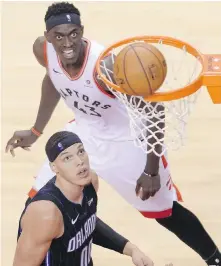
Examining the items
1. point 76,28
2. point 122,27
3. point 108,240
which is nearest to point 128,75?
point 76,28

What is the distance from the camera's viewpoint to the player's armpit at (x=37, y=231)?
3.44 meters

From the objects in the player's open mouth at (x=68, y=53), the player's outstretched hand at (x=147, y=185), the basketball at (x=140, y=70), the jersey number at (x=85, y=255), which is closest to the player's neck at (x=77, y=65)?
the player's open mouth at (x=68, y=53)

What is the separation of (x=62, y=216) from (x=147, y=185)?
695 millimetres

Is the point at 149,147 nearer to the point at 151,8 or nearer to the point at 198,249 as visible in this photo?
the point at 198,249

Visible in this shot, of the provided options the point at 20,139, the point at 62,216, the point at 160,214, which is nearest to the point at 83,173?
the point at 62,216

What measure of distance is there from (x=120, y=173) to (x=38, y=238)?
106cm

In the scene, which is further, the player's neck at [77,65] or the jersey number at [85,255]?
the player's neck at [77,65]

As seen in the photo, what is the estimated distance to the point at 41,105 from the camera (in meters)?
4.68

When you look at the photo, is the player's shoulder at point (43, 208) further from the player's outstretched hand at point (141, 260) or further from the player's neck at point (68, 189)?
the player's outstretched hand at point (141, 260)

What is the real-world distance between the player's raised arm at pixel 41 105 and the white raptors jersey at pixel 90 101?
0.27ft

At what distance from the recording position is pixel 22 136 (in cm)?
484

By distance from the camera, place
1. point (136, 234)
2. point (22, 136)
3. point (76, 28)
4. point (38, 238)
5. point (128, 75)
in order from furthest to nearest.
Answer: point (136, 234), point (22, 136), point (76, 28), point (128, 75), point (38, 238)

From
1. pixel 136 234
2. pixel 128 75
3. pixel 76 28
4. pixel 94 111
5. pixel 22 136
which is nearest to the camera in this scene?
pixel 128 75

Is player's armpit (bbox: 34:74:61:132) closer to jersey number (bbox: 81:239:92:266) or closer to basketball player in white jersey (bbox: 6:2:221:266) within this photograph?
basketball player in white jersey (bbox: 6:2:221:266)
